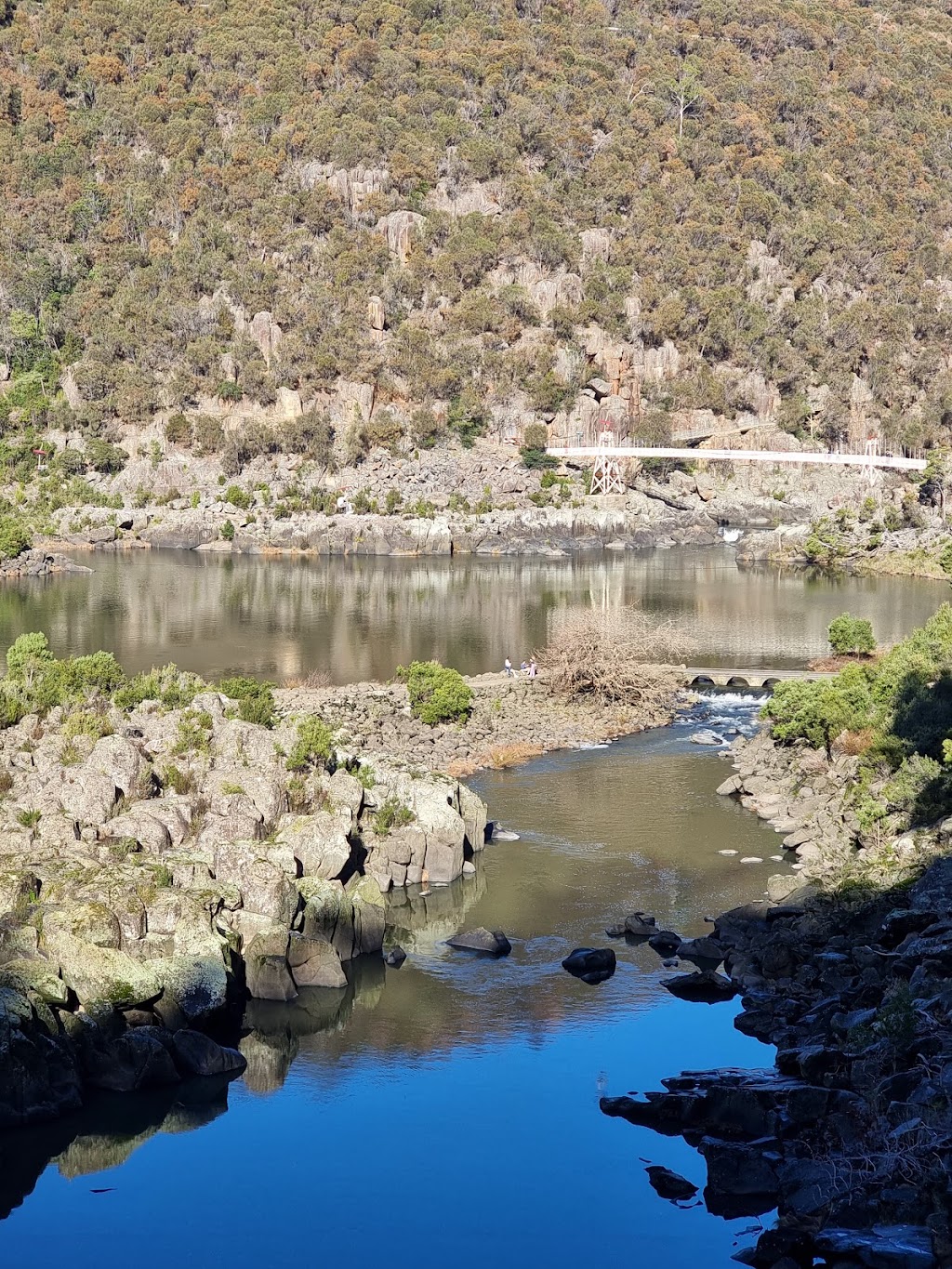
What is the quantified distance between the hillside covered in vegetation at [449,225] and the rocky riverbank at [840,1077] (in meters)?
105

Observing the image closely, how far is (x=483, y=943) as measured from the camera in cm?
3094

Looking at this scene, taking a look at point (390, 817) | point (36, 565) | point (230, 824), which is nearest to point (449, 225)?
point (36, 565)

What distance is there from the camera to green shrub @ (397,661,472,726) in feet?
162

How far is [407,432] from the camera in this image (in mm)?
Result: 135125

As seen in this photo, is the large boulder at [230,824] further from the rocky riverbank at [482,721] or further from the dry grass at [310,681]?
the dry grass at [310,681]

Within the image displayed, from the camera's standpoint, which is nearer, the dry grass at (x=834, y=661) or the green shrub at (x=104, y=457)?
the dry grass at (x=834, y=661)

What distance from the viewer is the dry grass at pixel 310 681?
2250 inches

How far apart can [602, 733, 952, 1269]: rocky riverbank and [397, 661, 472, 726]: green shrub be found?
56.2 feet

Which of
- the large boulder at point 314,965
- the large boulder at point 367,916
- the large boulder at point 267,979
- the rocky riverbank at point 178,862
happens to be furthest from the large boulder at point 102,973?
the large boulder at point 367,916

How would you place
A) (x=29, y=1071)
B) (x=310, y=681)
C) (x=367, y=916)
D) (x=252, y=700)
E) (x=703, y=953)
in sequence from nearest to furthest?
(x=29, y=1071) → (x=703, y=953) → (x=367, y=916) → (x=252, y=700) → (x=310, y=681)

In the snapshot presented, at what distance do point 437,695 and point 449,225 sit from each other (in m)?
111

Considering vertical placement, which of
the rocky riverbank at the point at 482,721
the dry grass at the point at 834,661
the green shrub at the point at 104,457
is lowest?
the rocky riverbank at the point at 482,721

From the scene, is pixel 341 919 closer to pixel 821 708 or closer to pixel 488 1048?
pixel 488 1048

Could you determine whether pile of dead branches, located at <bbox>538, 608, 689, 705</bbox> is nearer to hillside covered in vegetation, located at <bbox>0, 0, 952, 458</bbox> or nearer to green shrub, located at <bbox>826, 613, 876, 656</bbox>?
green shrub, located at <bbox>826, 613, 876, 656</bbox>
